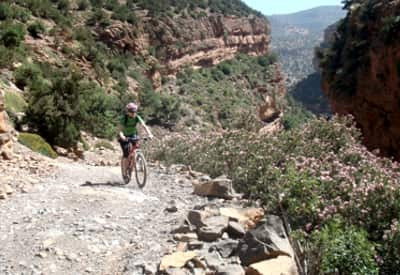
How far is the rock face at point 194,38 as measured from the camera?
36.5 metres

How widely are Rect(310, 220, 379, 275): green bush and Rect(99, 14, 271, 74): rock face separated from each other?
3164cm

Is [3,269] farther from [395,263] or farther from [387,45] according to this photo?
[387,45]

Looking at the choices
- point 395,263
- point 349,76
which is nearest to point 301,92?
point 349,76

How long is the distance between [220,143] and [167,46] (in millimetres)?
32459

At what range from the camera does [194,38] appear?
4788 cm

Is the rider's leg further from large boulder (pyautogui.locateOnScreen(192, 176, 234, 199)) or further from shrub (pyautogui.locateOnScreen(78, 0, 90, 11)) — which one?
shrub (pyautogui.locateOnScreen(78, 0, 90, 11))

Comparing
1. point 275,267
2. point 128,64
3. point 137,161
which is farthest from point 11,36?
point 275,267

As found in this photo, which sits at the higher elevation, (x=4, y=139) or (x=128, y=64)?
(x=4, y=139)

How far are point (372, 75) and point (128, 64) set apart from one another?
17.1 meters

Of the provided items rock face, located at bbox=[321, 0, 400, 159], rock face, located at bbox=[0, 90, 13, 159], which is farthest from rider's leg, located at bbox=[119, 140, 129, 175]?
rock face, located at bbox=[321, 0, 400, 159]

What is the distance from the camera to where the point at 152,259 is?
19.0ft

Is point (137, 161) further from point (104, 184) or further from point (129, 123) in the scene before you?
point (104, 184)

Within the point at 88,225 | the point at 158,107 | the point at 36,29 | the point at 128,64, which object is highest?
the point at 36,29

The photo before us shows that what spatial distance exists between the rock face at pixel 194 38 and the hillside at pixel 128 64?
0.10m
